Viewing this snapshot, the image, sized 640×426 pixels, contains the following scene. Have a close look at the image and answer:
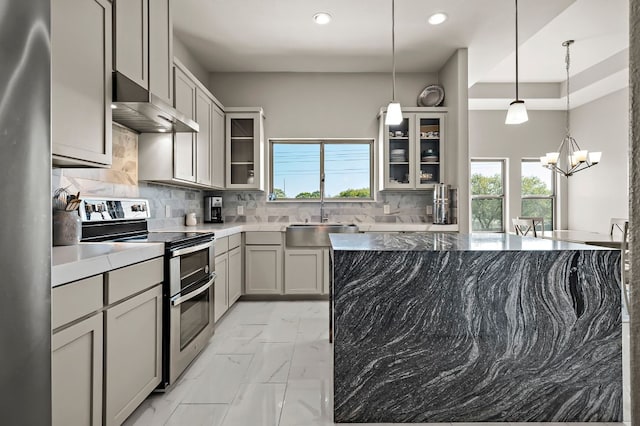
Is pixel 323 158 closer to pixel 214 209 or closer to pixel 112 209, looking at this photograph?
pixel 214 209

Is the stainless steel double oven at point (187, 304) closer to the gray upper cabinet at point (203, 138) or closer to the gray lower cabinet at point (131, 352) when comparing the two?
the gray lower cabinet at point (131, 352)

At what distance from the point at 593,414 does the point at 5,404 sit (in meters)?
2.28

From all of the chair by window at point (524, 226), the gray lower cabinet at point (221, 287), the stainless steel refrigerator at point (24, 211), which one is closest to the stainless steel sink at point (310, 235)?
the gray lower cabinet at point (221, 287)

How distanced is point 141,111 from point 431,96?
333cm

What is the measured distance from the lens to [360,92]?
4.63 meters

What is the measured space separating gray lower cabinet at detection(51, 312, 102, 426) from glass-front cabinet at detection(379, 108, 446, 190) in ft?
11.2

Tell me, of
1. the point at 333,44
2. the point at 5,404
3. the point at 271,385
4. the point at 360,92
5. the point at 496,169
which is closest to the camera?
the point at 5,404

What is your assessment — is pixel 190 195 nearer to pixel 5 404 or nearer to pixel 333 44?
pixel 333 44

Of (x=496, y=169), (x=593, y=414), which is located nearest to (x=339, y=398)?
(x=593, y=414)

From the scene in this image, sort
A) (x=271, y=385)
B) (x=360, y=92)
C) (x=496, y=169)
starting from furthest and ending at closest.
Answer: (x=496, y=169) → (x=360, y=92) → (x=271, y=385)

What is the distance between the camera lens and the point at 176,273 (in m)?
2.16

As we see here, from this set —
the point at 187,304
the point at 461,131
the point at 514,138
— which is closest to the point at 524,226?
the point at 461,131

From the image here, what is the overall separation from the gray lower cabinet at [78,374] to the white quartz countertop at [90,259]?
0.59 ft

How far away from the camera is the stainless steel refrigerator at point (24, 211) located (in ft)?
1.67
